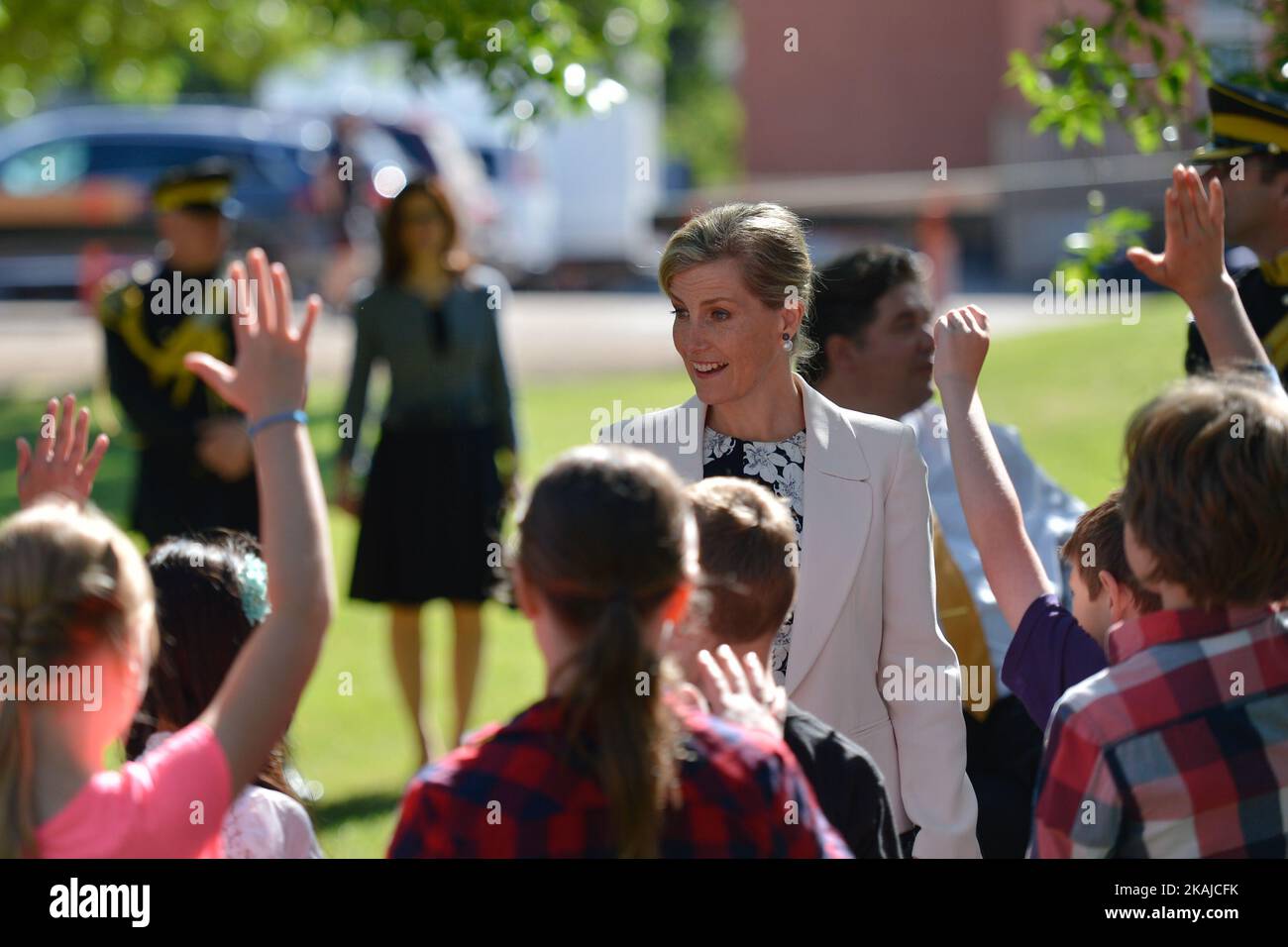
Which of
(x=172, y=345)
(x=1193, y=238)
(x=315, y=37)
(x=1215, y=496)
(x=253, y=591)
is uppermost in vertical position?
(x=315, y=37)

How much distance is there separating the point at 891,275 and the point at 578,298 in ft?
60.1

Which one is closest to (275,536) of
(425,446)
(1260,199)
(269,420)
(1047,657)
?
(269,420)

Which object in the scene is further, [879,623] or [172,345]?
[172,345]

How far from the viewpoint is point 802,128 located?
33406mm

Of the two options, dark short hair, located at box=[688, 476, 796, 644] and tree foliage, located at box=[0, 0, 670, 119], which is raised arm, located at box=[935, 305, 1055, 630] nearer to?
dark short hair, located at box=[688, 476, 796, 644]

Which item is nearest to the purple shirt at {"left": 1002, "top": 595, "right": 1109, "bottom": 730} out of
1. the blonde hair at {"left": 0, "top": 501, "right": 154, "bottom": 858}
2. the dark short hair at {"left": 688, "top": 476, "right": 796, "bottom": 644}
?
the dark short hair at {"left": 688, "top": 476, "right": 796, "bottom": 644}

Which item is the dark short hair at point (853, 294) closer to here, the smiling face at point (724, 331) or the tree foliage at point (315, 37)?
the smiling face at point (724, 331)

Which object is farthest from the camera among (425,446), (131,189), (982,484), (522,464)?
(131,189)

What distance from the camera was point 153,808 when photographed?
83.2 inches

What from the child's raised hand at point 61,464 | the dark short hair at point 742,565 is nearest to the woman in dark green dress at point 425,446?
the child's raised hand at point 61,464

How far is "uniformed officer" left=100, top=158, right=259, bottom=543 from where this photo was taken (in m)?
5.93

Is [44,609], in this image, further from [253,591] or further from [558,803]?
[253,591]

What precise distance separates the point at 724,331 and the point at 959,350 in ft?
1.69

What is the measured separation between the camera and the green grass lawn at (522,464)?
21.1ft
